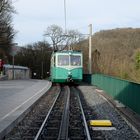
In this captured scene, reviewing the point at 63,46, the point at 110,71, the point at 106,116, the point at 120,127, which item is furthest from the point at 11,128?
the point at 63,46

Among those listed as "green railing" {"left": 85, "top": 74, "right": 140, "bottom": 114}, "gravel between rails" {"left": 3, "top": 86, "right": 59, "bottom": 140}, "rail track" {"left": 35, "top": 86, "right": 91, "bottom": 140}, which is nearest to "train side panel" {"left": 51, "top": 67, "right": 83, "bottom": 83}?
"green railing" {"left": 85, "top": 74, "right": 140, "bottom": 114}

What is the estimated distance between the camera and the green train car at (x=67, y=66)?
40500 mm

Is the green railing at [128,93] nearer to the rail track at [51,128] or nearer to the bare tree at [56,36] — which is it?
the rail track at [51,128]

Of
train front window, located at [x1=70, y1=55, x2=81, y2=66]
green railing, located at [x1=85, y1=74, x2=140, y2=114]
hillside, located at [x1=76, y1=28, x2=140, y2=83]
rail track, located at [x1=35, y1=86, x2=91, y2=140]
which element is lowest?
rail track, located at [x1=35, y1=86, x2=91, y2=140]

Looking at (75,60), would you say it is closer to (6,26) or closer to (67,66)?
(67,66)

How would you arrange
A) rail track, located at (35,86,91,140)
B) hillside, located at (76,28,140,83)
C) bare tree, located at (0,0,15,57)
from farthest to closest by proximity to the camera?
bare tree, located at (0,0,15,57) → hillside, located at (76,28,140,83) → rail track, located at (35,86,91,140)

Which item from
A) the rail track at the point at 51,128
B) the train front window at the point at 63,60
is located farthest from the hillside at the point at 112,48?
the rail track at the point at 51,128

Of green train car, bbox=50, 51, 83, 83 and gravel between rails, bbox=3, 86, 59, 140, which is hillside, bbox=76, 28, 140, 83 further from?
gravel between rails, bbox=3, 86, 59, 140

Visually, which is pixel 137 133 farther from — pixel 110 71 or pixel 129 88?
pixel 110 71

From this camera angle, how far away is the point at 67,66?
1604 inches

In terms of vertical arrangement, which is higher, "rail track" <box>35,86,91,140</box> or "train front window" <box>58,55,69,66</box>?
"train front window" <box>58,55,69,66</box>

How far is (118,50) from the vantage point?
80.3 meters

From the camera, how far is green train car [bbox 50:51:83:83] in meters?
40.5

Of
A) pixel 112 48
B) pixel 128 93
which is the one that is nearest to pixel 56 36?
pixel 112 48
